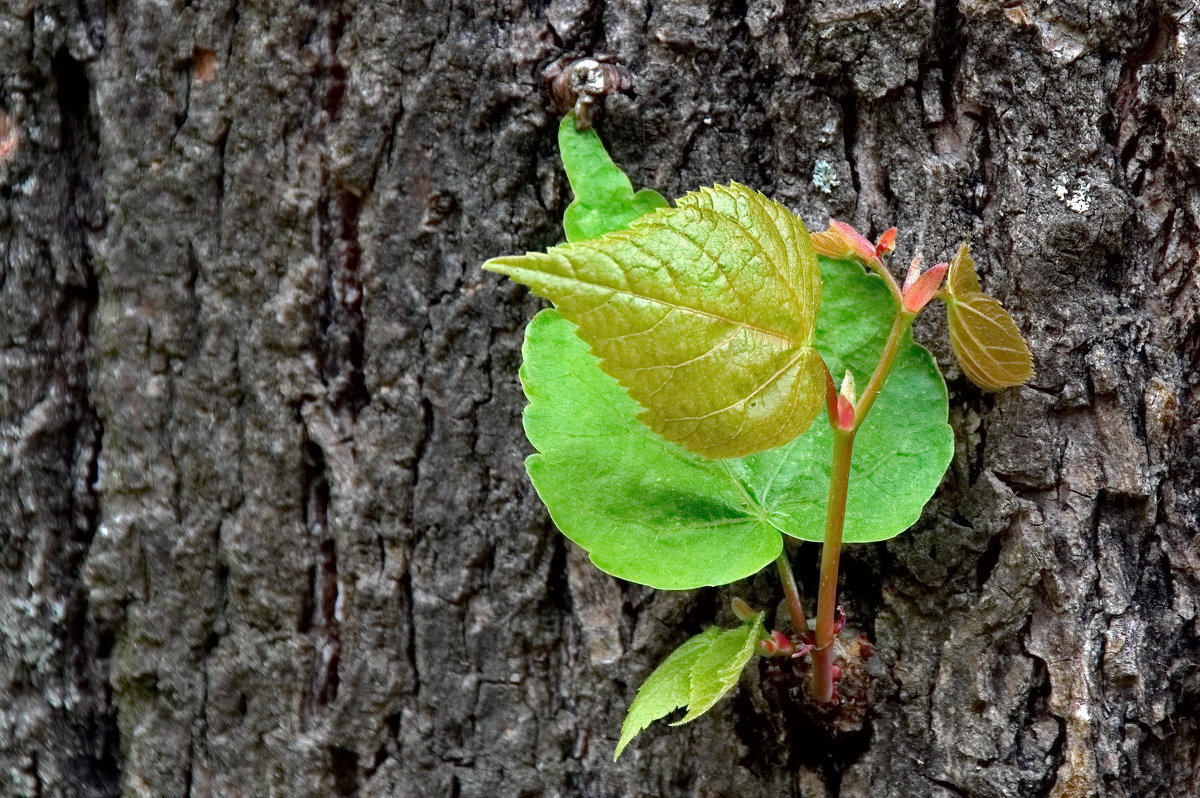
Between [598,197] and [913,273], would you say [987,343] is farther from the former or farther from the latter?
[598,197]

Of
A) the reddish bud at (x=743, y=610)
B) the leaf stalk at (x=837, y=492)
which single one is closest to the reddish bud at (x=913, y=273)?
the leaf stalk at (x=837, y=492)

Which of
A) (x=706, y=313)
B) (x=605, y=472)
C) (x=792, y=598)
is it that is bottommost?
(x=792, y=598)

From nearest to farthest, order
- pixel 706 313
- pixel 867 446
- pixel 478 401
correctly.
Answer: pixel 706 313
pixel 867 446
pixel 478 401

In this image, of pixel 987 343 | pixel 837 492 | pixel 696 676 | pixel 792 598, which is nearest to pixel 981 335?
pixel 987 343

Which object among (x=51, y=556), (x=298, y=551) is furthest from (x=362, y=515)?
(x=51, y=556)

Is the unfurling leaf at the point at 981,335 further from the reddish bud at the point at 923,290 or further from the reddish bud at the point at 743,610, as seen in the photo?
the reddish bud at the point at 743,610

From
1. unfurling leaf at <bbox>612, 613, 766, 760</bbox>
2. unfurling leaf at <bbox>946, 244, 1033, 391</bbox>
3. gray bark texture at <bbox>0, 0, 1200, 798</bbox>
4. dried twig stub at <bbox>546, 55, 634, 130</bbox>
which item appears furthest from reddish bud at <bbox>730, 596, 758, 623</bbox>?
dried twig stub at <bbox>546, 55, 634, 130</bbox>

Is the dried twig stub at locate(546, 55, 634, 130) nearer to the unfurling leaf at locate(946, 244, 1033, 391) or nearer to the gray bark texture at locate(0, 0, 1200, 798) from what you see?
the gray bark texture at locate(0, 0, 1200, 798)
